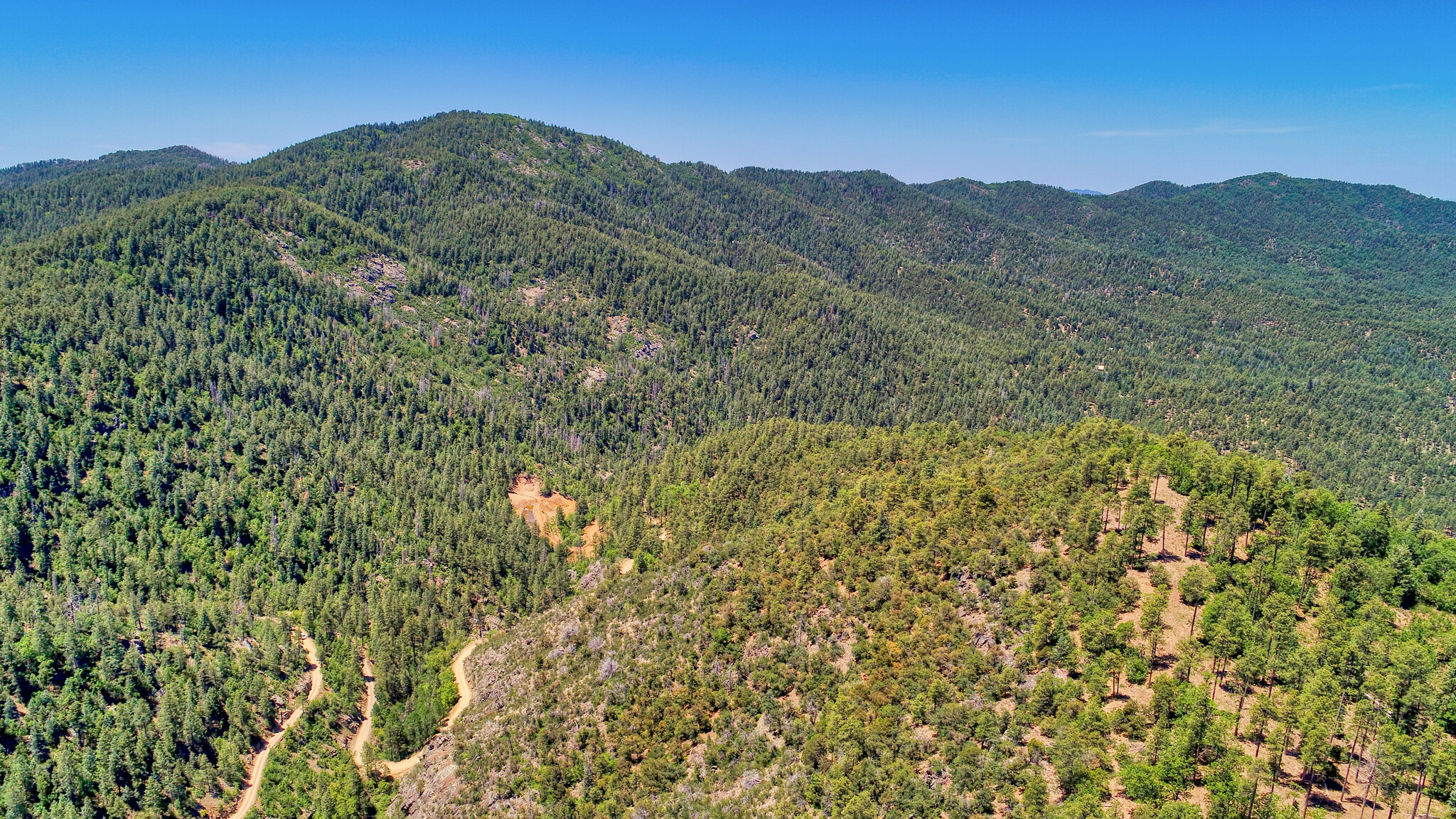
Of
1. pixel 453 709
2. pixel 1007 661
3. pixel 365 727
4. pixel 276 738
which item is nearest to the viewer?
pixel 1007 661

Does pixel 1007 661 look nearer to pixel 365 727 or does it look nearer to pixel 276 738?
pixel 365 727

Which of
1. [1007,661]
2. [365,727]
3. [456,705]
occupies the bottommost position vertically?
[365,727]

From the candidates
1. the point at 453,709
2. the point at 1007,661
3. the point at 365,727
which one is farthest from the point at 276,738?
the point at 1007,661

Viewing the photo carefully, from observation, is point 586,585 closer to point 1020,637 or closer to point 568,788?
point 568,788

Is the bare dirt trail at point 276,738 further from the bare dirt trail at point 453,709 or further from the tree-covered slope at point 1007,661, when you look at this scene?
the tree-covered slope at point 1007,661

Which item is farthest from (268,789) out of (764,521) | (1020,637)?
(1020,637)

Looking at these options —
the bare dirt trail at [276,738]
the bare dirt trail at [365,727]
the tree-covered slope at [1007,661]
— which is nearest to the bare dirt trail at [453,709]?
the bare dirt trail at [365,727]
